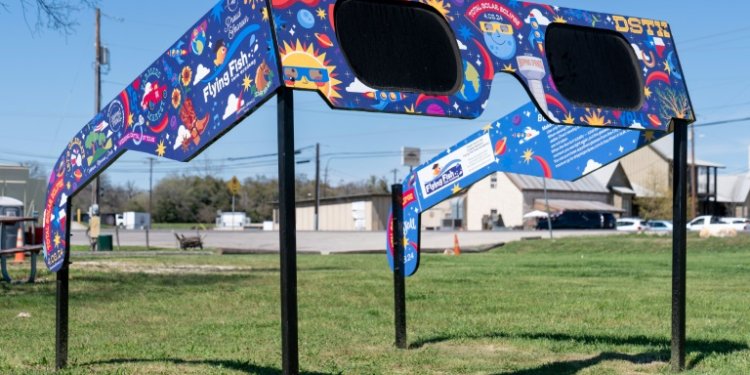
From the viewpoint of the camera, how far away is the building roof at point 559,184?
84062mm

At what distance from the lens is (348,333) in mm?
9070

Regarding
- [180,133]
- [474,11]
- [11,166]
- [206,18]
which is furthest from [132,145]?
[11,166]

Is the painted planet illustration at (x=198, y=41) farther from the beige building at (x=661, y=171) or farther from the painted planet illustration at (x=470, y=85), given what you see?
the beige building at (x=661, y=171)

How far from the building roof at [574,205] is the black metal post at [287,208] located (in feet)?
260

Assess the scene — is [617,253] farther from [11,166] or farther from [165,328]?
[165,328]

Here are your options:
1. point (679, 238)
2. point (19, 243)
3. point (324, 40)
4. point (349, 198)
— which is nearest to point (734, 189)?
point (349, 198)

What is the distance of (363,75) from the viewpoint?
16.5ft

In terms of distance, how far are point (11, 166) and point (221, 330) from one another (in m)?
27.0

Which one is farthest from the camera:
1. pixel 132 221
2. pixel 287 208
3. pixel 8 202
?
pixel 132 221

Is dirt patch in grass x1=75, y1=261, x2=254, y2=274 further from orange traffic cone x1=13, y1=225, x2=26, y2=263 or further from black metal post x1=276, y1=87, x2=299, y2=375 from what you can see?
black metal post x1=276, y1=87, x2=299, y2=375

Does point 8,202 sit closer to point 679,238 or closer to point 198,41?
point 198,41

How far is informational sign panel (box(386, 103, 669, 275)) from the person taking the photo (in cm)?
755

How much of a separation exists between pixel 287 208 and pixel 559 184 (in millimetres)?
80966

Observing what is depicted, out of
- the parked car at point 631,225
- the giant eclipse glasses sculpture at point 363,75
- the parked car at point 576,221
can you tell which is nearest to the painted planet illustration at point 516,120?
the giant eclipse glasses sculpture at point 363,75
